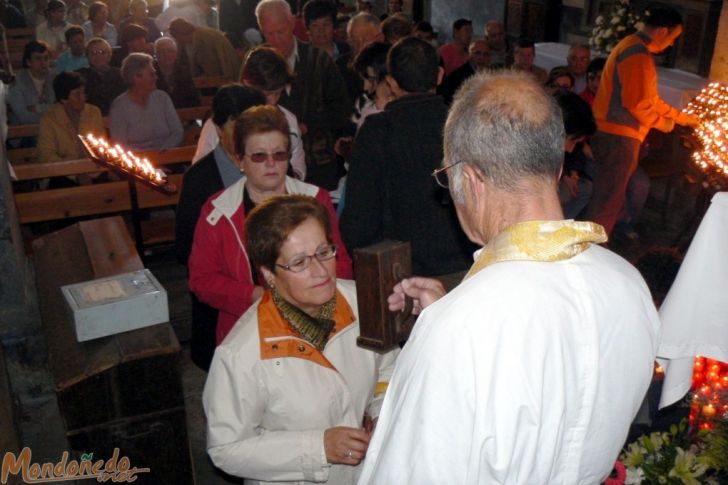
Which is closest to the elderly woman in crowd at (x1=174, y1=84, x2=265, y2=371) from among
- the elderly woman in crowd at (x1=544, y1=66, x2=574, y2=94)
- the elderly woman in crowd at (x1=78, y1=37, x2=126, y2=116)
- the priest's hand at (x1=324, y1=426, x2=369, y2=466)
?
the priest's hand at (x1=324, y1=426, x2=369, y2=466)

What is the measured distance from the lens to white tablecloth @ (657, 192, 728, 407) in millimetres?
2850

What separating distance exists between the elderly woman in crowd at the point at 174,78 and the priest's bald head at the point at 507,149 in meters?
7.46

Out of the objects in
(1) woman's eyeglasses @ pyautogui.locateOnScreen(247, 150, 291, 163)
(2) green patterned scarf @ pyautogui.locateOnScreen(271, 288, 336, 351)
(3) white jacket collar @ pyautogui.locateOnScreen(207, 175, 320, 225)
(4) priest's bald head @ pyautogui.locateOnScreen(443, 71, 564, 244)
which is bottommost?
(2) green patterned scarf @ pyautogui.locateOnScreen(271, 288, 336, 351)

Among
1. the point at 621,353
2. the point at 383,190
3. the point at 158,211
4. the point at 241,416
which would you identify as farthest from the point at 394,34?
Answer: the point at 621,353

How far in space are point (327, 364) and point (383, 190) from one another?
1335mm

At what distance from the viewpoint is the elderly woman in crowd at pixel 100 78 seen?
8.52 metres

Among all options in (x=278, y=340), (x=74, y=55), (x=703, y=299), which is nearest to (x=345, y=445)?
(x=278, y=340)

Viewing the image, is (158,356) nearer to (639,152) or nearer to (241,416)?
(241,416)

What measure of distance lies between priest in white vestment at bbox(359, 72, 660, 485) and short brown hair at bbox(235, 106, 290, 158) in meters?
1.89

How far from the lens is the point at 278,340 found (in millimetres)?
2496

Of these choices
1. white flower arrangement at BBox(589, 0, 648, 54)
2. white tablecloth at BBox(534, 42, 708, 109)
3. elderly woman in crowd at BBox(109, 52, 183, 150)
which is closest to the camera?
elderly woman in crowd at BBox(109, 52, 183, 150)

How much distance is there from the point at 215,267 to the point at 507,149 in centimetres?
206

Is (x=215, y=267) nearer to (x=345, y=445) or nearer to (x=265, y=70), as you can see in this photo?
(x=345, y=445)

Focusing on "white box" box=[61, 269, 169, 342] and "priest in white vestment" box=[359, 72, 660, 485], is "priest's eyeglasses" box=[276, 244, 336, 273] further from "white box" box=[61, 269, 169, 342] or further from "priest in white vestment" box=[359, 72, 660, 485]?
"priest in white vestment" box=[359, 72, 660, 485]
